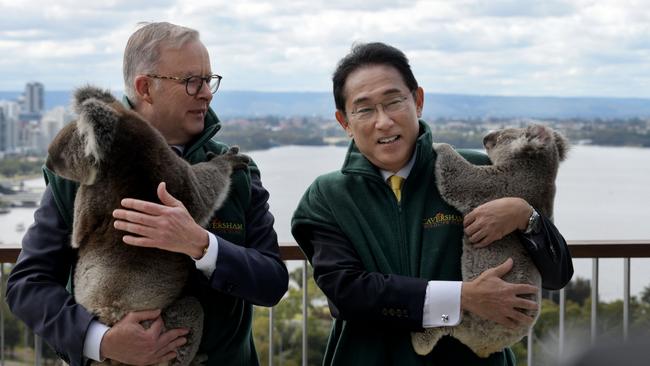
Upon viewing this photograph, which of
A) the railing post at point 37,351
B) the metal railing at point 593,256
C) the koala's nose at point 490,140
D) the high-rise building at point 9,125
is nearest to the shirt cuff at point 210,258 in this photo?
the koala's nose at point 490,140

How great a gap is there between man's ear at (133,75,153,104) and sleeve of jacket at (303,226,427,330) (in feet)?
2.13

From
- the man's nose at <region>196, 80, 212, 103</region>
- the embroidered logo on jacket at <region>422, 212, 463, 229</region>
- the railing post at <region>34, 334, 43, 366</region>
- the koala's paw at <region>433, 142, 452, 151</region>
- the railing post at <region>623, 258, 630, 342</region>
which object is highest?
the man's nose at <region>196, 80, 212, 103</region>

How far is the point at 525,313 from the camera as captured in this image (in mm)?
2117

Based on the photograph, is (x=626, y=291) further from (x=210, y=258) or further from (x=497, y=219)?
(x=210, y=258)

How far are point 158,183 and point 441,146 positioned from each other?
86 cm

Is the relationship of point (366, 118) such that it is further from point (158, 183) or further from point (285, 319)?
point (285, 319)

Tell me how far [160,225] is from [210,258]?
17cm

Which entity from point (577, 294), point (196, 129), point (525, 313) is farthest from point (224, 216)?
point (577, 294)

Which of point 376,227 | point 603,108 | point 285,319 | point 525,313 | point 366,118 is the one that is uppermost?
point 603,108

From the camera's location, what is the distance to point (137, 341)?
1.89 metres

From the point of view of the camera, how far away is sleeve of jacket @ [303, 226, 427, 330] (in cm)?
205

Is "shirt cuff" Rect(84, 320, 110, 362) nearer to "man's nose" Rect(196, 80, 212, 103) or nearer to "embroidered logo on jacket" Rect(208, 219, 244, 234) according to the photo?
"embroidered logo on jacket" Rect(208, 219, 244, 234)

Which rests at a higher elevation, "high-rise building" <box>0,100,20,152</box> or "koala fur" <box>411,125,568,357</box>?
"high-rise building" <box>0,100,20,152</box>

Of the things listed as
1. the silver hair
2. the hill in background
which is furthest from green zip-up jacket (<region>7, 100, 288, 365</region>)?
the hill in background
